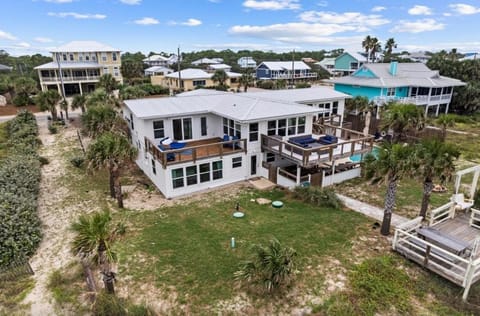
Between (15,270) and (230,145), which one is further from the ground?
(230,145)

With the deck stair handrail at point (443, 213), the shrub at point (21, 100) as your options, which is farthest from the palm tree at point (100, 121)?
the shrub at point (21, 100)

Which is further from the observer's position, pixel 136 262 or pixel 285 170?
pixel 285 170

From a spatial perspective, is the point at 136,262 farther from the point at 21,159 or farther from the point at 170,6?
the point at 170,6

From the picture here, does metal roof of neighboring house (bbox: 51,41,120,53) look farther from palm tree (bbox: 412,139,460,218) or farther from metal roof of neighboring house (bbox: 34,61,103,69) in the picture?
palm tree (bbox: 412,139,460,218)

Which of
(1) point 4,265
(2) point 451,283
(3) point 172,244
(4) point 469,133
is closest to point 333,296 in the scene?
(2) point 451,283

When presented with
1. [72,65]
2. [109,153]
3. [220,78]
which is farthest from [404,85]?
[72,65]

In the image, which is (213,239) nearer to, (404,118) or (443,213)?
(443,213)
